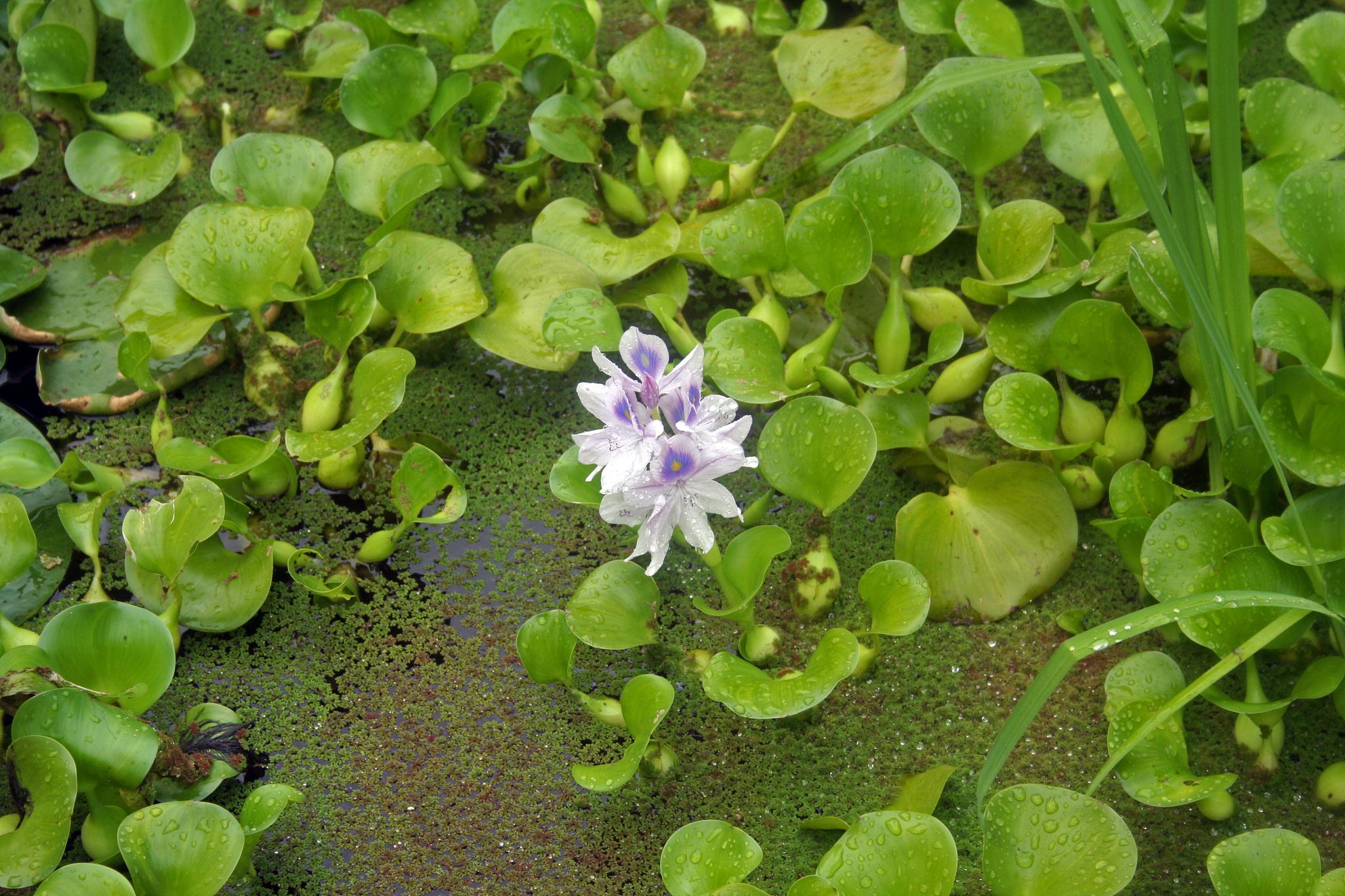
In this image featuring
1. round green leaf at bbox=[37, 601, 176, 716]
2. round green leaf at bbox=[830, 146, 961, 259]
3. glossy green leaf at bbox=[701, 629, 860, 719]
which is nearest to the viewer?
glossy green leaf at bbox=[701, 629, 860, 719]

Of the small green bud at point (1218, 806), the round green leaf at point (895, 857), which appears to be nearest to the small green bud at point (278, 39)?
the round green leaf at point (895, 857)

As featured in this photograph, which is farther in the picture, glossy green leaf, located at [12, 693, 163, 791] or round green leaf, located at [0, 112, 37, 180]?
round green leaf, located at [0, 112, 37, 180]

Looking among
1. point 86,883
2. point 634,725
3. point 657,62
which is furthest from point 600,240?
point 86,883

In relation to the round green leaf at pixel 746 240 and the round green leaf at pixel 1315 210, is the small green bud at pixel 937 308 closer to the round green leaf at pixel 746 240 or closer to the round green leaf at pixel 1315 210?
the round green leaf at pixel 746 240

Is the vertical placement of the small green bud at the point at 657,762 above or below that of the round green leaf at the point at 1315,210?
below

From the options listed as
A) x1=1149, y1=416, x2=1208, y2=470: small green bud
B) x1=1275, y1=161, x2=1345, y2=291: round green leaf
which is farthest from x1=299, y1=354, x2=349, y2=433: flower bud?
x1=1275, y1=161, x2=1345, y2=291: round green leaf

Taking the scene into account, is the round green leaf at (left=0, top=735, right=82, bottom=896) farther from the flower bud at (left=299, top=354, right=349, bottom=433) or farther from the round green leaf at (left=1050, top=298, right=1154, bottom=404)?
the round green leaf at (left=1050, top=298, right=1154, bottom=404)

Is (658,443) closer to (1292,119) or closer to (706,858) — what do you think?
(706,858)
